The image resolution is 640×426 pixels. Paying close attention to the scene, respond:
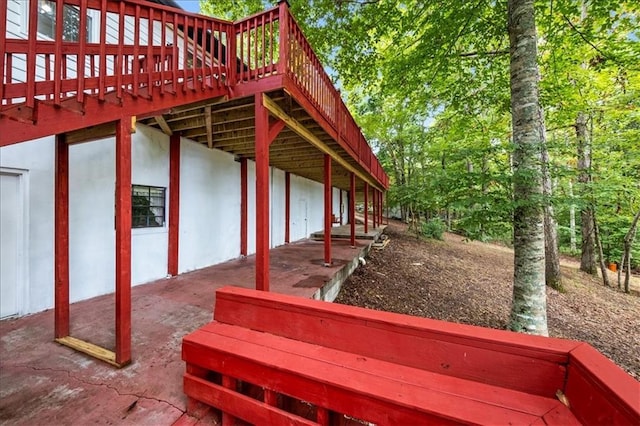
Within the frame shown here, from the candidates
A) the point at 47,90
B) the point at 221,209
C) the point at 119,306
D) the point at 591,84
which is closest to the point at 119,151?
the point at 47,90

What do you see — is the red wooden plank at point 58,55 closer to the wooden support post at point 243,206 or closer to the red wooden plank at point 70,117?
the red wooden plank at point 70,117

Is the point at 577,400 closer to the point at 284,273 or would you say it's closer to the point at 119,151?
the point at 119,151

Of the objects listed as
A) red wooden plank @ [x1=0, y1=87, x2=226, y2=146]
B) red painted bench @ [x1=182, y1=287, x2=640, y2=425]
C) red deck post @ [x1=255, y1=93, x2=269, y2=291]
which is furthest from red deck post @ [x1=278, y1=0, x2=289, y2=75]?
red painted bench @ [x1=182, y1=287, x2=640, y2=425]

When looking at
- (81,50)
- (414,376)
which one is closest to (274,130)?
(81,50)

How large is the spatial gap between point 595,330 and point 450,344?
677 cm

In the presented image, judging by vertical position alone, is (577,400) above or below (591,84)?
below

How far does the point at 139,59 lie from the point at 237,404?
4.60m

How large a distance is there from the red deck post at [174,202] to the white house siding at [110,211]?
0.10 metres

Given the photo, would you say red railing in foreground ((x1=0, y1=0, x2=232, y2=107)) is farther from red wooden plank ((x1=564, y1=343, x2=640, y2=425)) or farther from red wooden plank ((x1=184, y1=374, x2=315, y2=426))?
red wooden plank ((x1=564, y1=343, x2=640, y2=425))

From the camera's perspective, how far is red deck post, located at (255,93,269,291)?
3318mm

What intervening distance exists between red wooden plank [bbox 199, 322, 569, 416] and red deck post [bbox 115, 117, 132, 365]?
3.94 feet

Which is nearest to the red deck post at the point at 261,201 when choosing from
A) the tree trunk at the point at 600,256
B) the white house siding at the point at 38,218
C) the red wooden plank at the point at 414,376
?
the red wooden plank at the point at 414,376

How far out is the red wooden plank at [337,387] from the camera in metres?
1.16

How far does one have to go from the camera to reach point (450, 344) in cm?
137
